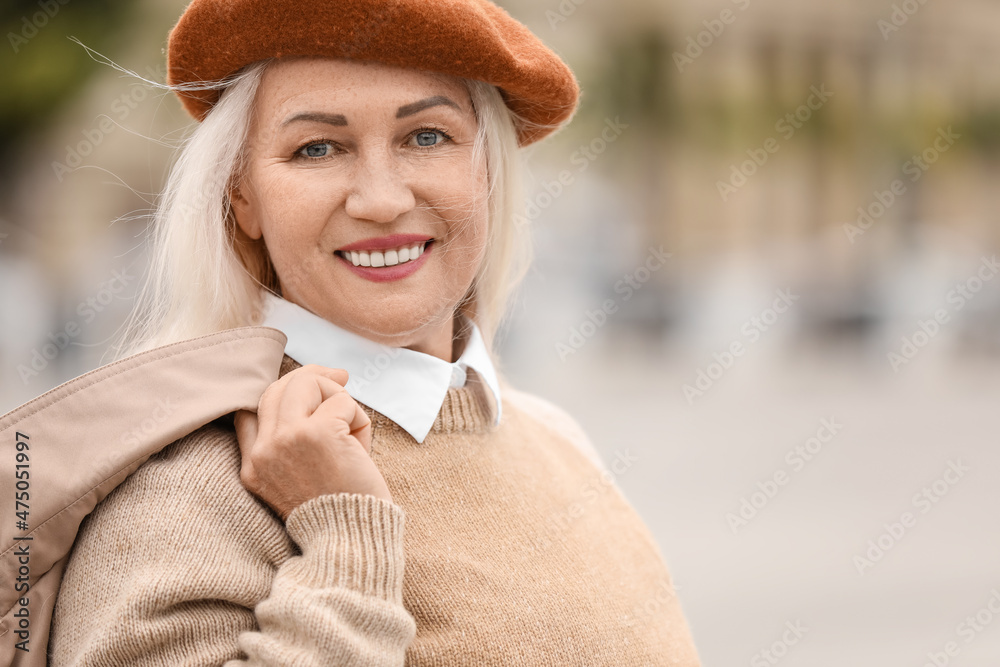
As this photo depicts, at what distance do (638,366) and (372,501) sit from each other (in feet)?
45.3

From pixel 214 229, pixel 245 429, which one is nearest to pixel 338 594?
pixel 245 429

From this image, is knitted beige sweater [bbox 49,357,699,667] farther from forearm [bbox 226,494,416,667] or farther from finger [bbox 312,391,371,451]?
finger [bbox 312,391,371,451]

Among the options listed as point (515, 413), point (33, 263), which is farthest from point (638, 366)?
point (515, 413)

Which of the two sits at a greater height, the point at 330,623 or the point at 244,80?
the point at 244,80

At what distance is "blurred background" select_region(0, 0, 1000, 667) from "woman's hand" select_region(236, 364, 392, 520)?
2.18ft

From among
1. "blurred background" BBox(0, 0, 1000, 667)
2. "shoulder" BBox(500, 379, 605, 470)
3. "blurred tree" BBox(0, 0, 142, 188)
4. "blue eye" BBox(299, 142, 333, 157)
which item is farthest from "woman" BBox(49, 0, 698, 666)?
"blurred tree" BBox(0, 0, 142, 188)

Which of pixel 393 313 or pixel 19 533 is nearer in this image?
pixel 19 533

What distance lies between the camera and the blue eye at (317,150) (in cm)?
171

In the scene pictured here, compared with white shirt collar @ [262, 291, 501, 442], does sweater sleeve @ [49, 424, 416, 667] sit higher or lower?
lower

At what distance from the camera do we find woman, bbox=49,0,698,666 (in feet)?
4.63

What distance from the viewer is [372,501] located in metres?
1.47

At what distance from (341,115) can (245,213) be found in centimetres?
31

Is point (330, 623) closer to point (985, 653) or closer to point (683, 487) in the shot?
point (985, 653)

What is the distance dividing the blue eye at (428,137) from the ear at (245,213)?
0.32 metres
